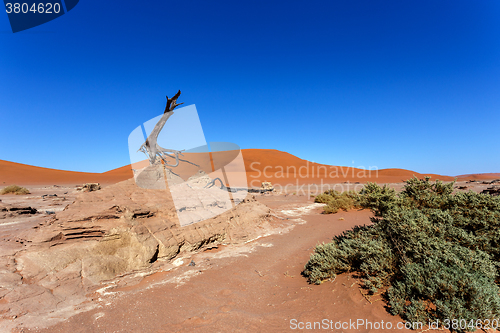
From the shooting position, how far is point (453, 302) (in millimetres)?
2455

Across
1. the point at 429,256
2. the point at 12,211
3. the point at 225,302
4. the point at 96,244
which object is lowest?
the point at 225,302

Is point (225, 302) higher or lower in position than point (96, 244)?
lower

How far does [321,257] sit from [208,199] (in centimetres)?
473

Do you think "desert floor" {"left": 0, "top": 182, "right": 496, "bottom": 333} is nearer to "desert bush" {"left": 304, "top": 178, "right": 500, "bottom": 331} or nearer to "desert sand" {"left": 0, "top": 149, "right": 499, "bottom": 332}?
"desert sand" {"left": 0, "top": 149, "right": 499, "bottom": 332}

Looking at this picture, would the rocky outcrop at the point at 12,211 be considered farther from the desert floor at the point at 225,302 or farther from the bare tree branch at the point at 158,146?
the desert floor at the point at 225,302

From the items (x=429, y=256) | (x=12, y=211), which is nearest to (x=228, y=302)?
(x=429, y=256)

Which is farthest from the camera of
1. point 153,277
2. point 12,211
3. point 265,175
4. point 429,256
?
point 265,175

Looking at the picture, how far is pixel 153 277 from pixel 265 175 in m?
49.1

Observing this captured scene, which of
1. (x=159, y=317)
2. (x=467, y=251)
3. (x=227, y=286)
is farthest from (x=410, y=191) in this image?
(x=159, y=317)

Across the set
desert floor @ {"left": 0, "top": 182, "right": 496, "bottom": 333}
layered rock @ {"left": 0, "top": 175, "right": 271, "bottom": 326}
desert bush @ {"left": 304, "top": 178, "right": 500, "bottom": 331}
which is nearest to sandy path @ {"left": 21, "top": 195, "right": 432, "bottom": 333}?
desert floor @ {"left": 0, "top": 182, "right": 496, "bottom": 333}

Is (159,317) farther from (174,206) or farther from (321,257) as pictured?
(174,206)

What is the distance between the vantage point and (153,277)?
4.86 m

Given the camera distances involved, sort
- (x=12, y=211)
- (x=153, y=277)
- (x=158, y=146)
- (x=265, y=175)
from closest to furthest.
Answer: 1. (x=153, y=277)
2. (x=158, y=146)
3. (x=12, y=211)
4. (x=265, y=175)

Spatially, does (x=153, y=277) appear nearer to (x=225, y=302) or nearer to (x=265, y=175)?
(x=225, y=302)
